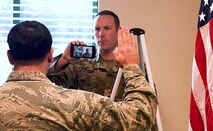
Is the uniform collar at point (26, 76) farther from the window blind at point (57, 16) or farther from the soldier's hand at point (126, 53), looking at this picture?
the window blind at point (57, 16)

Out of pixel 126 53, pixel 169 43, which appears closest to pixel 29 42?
pixel 126 53

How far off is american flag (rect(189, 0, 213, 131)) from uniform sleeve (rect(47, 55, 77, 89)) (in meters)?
0.69

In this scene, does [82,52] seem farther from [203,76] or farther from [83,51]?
[203,76]

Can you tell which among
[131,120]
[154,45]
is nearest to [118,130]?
[131,120]

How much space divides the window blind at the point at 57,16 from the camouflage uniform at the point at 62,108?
1.54 m

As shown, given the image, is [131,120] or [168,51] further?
[168,51]

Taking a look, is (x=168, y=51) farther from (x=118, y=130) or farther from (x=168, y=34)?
(x=118, y=130)

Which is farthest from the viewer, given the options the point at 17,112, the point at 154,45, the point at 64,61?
the point at 154,45

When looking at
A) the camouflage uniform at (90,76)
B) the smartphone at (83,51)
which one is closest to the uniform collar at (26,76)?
the smartphone at (83,51)

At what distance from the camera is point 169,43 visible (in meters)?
2.65

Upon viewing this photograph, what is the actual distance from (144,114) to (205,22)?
1015 millimetres

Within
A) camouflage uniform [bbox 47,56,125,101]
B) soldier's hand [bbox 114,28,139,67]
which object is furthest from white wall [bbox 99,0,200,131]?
soldier's hand [bbox 114,28,139,67]

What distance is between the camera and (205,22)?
1.93 metres

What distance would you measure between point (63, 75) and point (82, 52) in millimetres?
227
